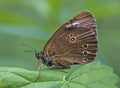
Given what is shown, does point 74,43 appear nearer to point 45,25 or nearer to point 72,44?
point 72,44

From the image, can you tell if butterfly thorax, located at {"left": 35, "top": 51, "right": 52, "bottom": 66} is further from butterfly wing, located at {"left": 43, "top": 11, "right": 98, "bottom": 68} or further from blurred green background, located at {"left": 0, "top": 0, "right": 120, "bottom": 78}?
blurred green background, located at {"left": 0, "top": 0, "right": 120, "bottom": 78}

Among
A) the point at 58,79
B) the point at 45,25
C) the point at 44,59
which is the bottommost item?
the point at 58,79

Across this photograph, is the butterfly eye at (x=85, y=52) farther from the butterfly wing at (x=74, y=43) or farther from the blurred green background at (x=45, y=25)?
the blurred green background at (x=45, y=25)

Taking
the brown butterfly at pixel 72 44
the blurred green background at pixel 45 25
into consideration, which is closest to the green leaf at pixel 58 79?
the brown butterfly at pixel 72 44

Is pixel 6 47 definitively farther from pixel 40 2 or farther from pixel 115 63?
pixel 115 63

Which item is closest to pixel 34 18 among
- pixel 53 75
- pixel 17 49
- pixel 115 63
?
pixel 17 49

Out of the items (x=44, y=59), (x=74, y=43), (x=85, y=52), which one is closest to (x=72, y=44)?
(x=74, y=43)
